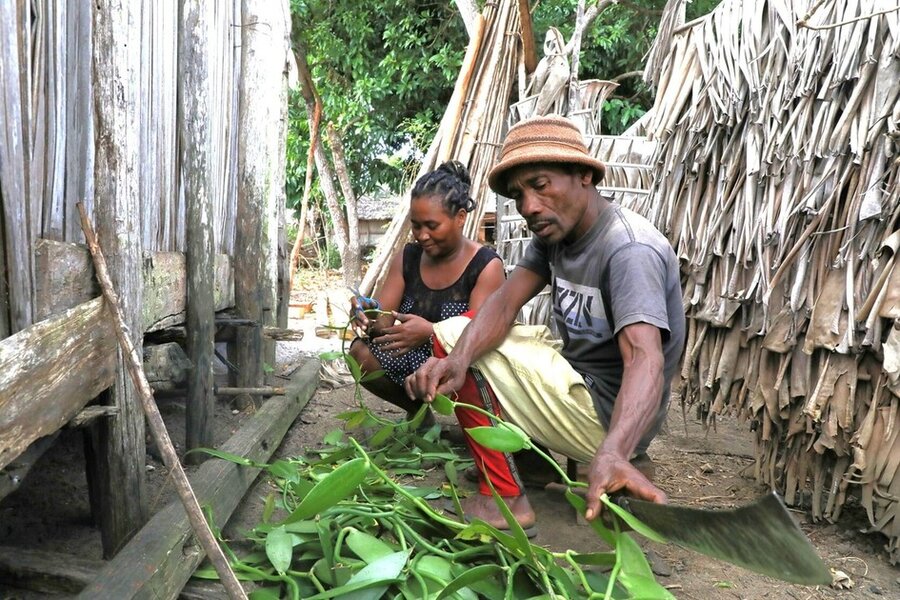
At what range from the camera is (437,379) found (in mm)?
Answer: 2107

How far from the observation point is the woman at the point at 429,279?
2.79m

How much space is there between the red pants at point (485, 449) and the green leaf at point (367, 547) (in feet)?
1.30

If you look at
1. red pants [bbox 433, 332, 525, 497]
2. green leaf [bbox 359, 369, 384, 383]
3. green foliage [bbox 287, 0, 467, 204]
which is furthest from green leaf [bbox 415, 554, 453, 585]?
green foliage [bbox 287, 0, 467, 204]

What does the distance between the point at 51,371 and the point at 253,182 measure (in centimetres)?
202

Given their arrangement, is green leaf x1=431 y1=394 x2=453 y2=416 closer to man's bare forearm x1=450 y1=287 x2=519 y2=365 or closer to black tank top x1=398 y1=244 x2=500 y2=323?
man's bare forearm x1=450 y1=287 x2=519 y2=365

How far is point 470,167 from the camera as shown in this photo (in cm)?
445

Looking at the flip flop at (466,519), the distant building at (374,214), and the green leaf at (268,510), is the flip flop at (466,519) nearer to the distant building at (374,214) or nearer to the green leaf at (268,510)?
the green leaf at (268,510)

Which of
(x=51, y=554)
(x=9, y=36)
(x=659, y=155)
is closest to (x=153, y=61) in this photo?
(x=9, y=36)

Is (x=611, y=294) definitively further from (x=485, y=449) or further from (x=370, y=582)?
(x=370, y=582)

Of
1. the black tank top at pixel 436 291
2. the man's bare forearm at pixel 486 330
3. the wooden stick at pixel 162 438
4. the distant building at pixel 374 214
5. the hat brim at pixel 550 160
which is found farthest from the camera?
the distant building at pixel 374 214

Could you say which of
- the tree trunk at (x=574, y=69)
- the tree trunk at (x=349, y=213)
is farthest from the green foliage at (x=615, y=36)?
the tree trunk at (x=574, y=69)

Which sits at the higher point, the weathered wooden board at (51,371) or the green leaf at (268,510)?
the weathered wooden board at (51,371)

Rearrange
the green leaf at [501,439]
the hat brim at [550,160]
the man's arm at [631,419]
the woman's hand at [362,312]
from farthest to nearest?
the woman's hand at [362,312]
the hat brim at [550,160]
the green leaf at [501,439]
the man's arm at [631,419]

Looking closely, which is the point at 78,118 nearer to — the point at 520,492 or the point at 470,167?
the point at 520,492
